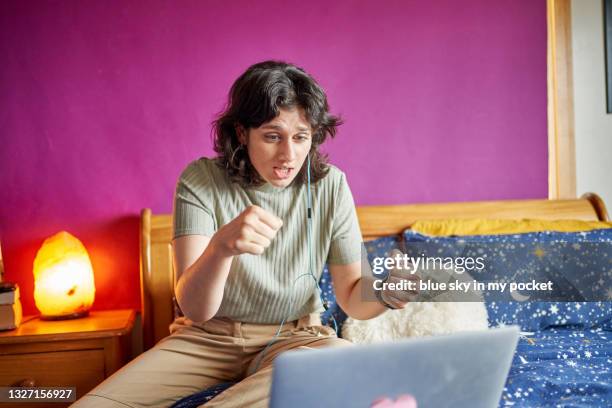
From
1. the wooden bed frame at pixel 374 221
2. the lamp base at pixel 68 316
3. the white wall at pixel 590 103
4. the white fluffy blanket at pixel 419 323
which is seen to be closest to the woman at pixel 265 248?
the white fluffy blanket at pixel 419 323

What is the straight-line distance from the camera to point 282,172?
1.50m

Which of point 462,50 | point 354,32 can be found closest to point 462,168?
point 462,50

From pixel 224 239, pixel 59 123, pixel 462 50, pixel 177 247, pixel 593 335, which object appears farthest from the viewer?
pixel 462 50

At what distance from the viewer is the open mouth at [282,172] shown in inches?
59.1

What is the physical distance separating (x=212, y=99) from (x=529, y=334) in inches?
59.1

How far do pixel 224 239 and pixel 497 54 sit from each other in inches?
75.8

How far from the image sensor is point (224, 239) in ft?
3.69

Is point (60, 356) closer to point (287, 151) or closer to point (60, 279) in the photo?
point (60, 279)

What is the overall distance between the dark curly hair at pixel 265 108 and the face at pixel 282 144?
2 centimetres

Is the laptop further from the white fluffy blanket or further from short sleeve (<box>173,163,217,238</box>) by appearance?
the white fluffy blanket

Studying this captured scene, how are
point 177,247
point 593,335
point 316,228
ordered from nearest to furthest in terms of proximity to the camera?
point 177,247
point 316,228
point 593,335

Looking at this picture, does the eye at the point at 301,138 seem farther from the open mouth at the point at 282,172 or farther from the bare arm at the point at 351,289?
the bare arm at the point at 351,289

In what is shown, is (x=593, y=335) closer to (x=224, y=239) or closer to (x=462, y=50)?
(x=462, y=50)

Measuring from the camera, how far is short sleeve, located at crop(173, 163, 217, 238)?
1.50m
